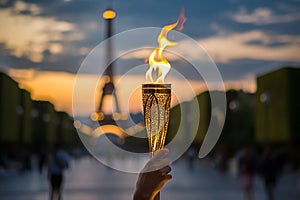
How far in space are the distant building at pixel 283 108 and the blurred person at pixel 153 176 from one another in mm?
28710

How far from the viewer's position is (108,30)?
39.0 meters

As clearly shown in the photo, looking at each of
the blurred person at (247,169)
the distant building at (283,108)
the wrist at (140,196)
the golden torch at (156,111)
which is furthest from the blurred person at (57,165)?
the distant building at (283,108)

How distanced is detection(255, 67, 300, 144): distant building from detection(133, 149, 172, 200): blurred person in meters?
28.7

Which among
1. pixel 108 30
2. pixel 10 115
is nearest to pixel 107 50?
pixel 108 30

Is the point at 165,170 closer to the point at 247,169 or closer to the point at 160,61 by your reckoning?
the point at 160,61

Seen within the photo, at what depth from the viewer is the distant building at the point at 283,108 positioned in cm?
3094

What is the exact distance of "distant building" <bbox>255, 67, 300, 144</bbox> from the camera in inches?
1218

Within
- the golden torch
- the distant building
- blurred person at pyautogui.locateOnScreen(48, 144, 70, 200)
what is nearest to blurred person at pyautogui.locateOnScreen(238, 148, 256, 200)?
blurred person at pyautogui.locateOnScreen(48, 144, 70, 200)

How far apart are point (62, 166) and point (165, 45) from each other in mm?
7517

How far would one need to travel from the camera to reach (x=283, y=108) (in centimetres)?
3192

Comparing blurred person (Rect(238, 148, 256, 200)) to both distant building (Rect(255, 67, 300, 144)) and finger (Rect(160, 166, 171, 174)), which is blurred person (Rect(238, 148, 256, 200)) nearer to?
finger (Rect(160, 166, 171, 174))

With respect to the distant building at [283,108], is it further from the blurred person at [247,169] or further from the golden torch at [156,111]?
the golden torch at [156,111]

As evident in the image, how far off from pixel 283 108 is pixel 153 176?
101 ft

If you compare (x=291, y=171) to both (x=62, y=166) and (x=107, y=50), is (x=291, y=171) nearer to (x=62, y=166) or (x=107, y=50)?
(x=107, y=50)
